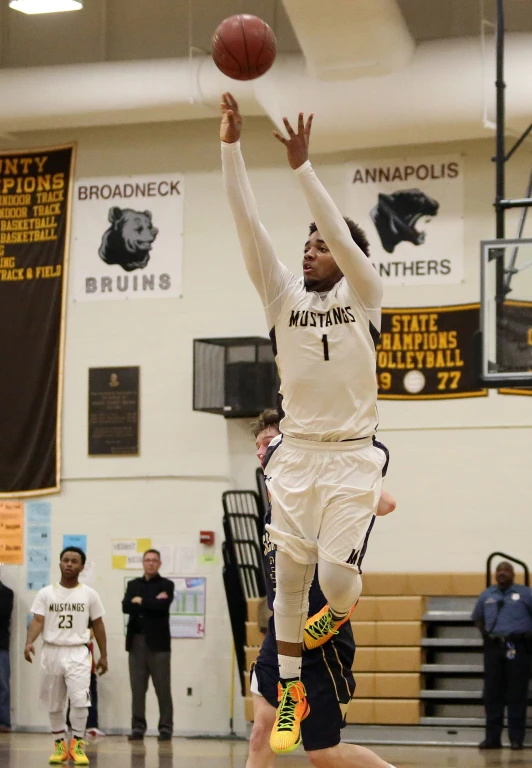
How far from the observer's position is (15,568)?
545 inches

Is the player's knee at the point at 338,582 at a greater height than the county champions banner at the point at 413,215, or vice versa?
the county champions banner at the point at 413,215

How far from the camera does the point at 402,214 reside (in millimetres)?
12898

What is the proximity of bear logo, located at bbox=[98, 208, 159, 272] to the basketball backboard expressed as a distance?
6192 mm

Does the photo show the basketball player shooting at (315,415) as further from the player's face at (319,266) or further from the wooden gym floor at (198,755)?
the wooden gym floor at (198,755)

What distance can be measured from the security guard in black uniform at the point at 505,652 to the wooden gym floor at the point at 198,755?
27 centimetres

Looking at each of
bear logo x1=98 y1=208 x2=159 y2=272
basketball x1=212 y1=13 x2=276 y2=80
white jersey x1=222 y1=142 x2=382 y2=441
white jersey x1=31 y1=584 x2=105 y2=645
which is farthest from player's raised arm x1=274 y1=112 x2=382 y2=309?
bear logo x1=98 y1=208 x2=159 y2=272

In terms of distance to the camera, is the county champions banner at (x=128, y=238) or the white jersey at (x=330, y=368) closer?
the white jersey at (x=330, y=368)

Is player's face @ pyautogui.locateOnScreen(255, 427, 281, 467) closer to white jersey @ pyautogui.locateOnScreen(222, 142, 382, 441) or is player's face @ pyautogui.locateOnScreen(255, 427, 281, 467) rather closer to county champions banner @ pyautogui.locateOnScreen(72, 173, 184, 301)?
white jersey @ pyautogui.locateOnScreen(222, 142, 382, 441)

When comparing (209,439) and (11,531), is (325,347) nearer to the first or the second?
(209,439)

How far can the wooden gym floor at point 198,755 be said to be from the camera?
9781 millimetres

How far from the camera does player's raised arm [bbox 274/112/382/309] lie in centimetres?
444

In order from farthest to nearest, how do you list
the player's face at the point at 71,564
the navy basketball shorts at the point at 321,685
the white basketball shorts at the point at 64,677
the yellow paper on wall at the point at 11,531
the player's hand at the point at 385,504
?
1. the yellow paper on wall at the point at 11,531
2. the player's face at the point at 71,564
3. the white basketball shorts at the point at 64,677
4. the player's hand at the point at 385,504
5. the navy basketball shorts at the point at 321,685

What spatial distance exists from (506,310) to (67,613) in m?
4.91

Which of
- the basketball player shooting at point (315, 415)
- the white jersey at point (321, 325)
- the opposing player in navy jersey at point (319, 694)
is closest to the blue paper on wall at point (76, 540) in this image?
the opposing player in navy jersey at point (319, 694)
